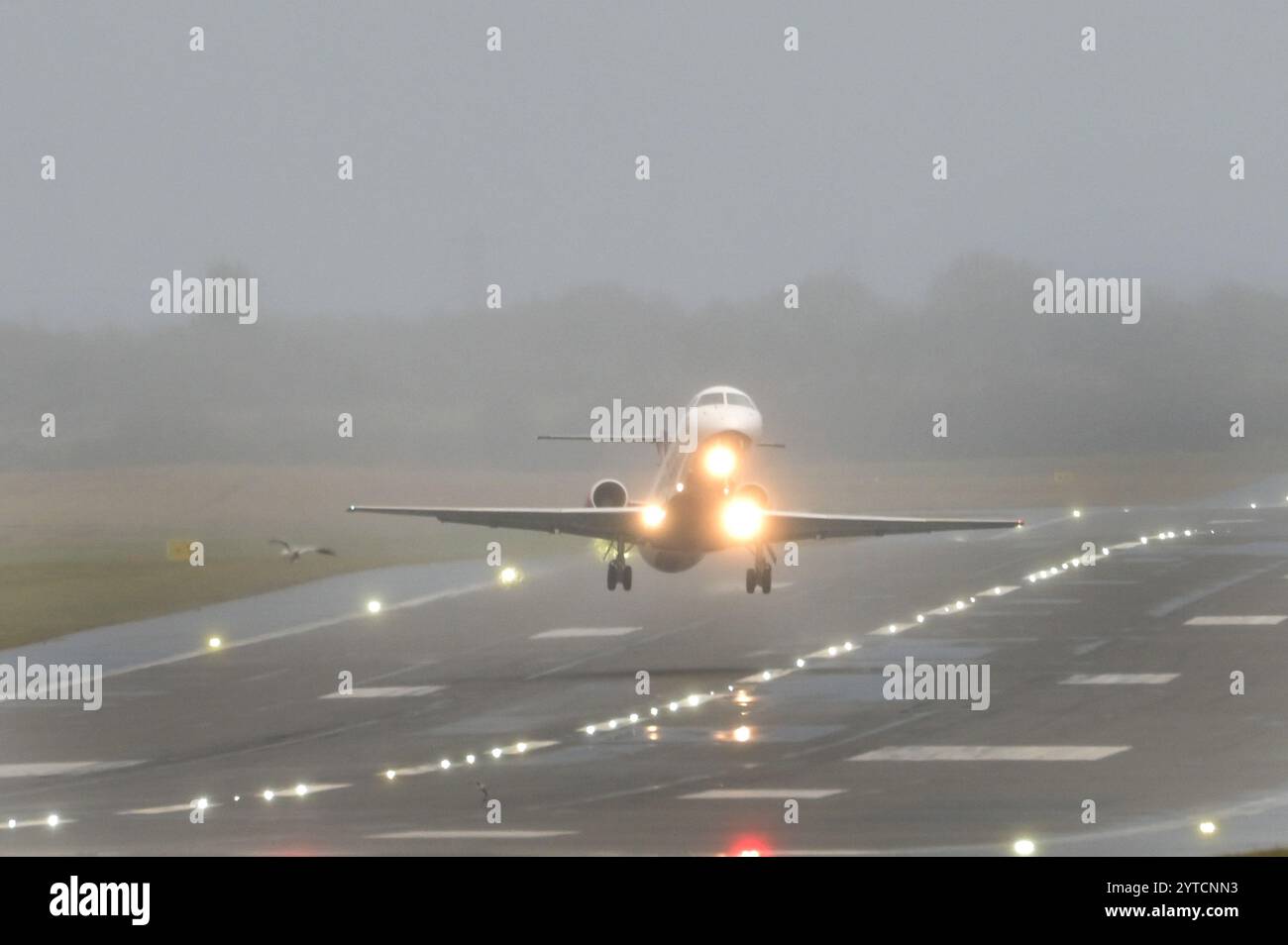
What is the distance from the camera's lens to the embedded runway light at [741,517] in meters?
56.9

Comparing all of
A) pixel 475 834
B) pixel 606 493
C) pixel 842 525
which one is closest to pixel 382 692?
pixel 606 493

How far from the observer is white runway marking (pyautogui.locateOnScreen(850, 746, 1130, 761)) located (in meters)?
38.4

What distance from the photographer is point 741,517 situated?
57438mm

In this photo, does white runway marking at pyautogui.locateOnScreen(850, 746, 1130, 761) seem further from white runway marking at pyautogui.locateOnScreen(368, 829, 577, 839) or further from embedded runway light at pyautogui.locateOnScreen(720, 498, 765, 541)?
embedded runway light at pyautogui.locateOnScreen(720, 498, 765, 541)

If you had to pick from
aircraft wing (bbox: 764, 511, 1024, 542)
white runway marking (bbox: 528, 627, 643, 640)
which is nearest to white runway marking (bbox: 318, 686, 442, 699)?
white runway marking (bbox: 528, 627, 643, 640)

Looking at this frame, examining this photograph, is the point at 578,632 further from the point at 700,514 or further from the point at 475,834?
the point at 475,834

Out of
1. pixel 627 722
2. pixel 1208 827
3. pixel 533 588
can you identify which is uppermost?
pixel 533 588

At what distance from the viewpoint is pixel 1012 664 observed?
5316 centimetres

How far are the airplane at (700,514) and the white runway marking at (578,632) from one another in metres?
2.13

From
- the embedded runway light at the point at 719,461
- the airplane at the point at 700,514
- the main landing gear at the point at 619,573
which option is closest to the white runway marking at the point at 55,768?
the airplane at the point at 700,514

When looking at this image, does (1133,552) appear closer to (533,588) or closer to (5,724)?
(533,588)

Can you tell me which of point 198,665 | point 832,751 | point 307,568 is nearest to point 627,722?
point 832,751

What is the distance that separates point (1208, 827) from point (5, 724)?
99.2ft

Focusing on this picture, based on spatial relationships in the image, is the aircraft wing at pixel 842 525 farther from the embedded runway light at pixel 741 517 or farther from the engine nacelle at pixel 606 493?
the engine nacelle at pixel 606 493
